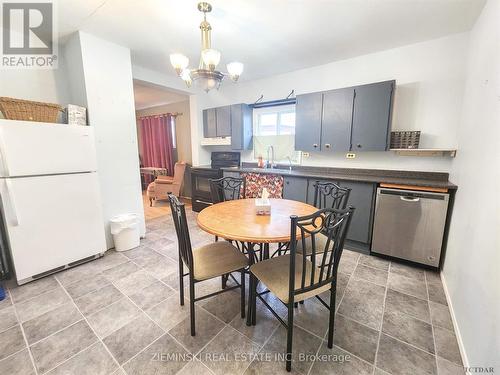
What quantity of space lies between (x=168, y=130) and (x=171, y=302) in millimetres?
4908

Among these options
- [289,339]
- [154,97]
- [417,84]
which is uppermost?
[154,97]

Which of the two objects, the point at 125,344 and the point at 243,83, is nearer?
the point at 125,344

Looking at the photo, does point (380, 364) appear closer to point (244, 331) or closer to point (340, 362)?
point (340, 362)

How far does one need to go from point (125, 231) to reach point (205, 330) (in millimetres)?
1786

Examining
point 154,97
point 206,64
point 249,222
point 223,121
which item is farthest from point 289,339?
point 154,97

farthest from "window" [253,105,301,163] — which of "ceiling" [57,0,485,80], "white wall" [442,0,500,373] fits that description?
"white wall" [442,0,500,373]

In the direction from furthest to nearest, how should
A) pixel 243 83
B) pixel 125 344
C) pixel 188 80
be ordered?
pixel 243 83, pixel 188 80, pixel 125 344

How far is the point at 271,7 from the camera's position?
1.90m

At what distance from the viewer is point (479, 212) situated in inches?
55.6

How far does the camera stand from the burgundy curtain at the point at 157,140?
19.0ft

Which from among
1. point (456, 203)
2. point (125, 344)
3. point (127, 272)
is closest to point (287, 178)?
point (456, 203)

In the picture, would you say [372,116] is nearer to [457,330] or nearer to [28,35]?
[457,330]

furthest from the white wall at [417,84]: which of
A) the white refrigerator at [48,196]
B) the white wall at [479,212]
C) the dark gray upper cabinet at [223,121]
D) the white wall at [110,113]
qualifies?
the white refrigerator at [48,196]

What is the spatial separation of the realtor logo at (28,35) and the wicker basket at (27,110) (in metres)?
0.79
